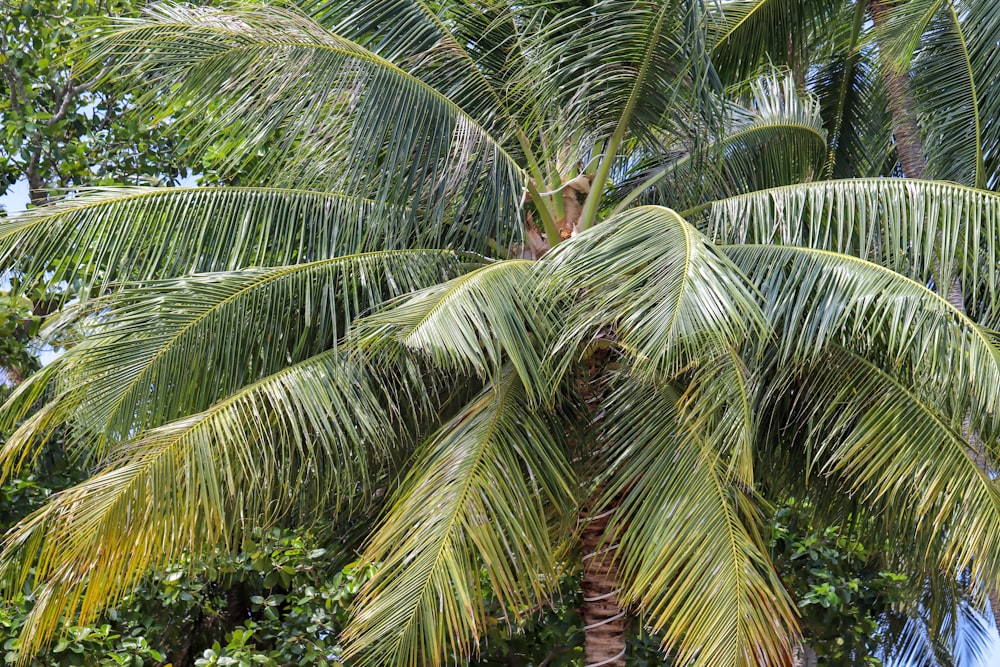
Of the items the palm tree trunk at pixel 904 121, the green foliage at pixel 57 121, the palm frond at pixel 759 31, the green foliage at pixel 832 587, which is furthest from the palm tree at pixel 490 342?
the green foliage at pixel 57 121

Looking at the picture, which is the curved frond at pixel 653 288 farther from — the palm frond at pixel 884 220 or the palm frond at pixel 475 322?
the palm frond at pixel 884 220

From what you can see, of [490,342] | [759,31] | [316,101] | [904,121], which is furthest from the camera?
[904,121]

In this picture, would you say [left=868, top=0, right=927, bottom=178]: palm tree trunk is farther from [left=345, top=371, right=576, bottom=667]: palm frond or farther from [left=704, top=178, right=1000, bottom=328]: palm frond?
[left=345, top=371, right=576, bottom=667]: palm frond

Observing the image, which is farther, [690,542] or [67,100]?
[67,100]

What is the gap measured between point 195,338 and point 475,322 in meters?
1.52

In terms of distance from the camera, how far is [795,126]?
6418mm

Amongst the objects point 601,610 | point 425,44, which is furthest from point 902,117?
point 601,610

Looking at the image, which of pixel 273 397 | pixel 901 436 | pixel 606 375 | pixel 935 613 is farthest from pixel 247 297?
pixel 935 613

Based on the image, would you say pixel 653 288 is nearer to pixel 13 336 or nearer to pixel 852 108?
pixel 852 108

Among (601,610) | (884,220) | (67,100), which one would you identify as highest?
(67,100)

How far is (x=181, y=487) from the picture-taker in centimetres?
438

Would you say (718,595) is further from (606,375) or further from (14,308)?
(14,308)

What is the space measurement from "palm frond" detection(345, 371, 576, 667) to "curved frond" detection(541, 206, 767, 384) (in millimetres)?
524

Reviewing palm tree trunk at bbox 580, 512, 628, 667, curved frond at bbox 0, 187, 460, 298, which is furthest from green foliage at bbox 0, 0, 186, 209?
palm tree trunk at bbox 580, 512, 628, 667
